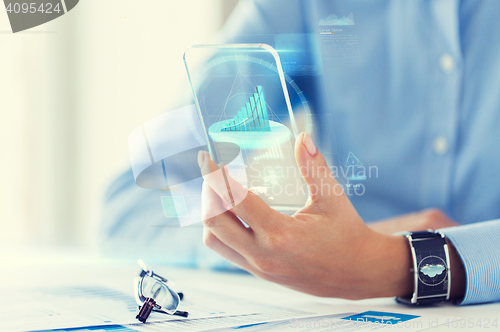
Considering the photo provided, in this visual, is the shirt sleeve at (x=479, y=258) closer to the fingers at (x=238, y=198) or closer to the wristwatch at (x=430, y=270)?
the wristwatch at (x=430, y=270)

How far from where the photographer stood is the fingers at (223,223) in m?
0.39

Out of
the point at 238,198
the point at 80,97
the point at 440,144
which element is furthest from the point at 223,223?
the point at 440,144

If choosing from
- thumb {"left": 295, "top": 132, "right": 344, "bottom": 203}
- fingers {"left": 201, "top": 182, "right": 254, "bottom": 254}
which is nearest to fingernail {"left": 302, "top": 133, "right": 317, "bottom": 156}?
thumb {"left": 295, "top": 132, "right": 344, "bottom": 203}

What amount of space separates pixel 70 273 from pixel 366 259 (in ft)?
1.52

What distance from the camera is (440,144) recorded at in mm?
603

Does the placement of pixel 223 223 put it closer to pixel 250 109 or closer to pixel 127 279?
pixel 250 109

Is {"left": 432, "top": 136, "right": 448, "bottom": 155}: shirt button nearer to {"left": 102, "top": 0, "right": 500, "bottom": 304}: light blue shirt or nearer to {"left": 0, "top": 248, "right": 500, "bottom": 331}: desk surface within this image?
{"left": 102, "top": 0, "right": 500, "bottom": 304}: light blue shirt

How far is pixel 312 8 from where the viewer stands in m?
0.45

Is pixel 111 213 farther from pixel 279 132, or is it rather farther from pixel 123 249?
pixel 279 132

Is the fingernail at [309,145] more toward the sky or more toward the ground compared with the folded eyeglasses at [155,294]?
more toward the sky

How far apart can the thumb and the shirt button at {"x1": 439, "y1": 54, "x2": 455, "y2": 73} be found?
1.03ft

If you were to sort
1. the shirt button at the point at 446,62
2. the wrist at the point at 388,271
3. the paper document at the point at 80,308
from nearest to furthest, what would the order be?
the paper document at the point at 80,308 → the wrist at the point at 388,271 → the shirt button at the point at 446,62

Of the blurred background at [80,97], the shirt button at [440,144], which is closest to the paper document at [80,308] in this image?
the blurred background at [80,97]

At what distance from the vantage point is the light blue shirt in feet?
1.43
